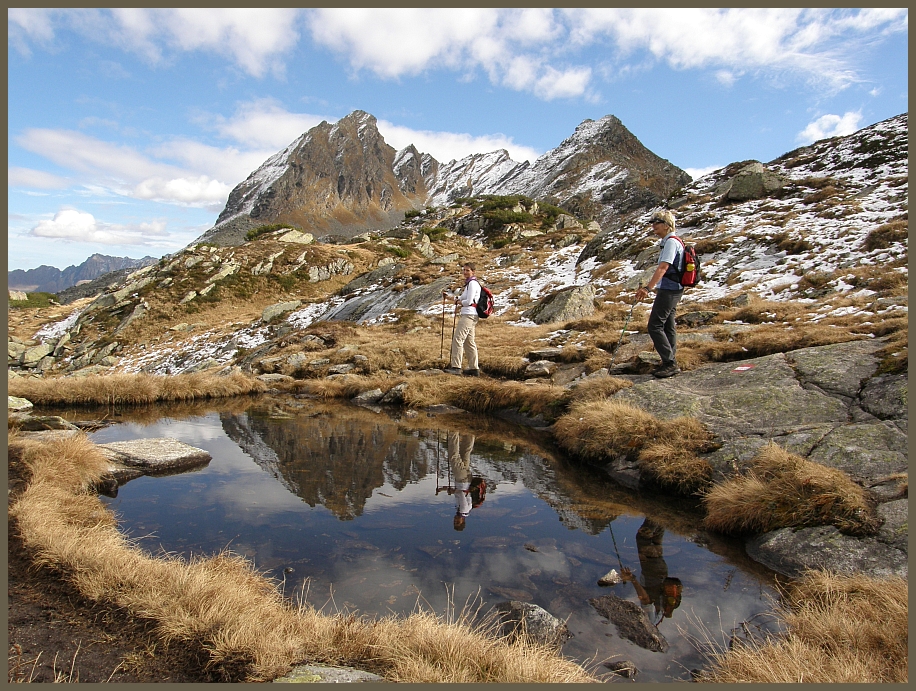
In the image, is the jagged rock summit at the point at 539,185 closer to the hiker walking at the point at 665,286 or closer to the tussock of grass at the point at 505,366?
the tussock of grass at the point at 505,366

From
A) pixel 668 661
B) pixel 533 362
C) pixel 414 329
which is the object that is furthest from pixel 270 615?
pixel 414 329

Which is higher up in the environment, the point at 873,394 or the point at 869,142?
the point at 869,142

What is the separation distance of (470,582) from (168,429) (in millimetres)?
10870

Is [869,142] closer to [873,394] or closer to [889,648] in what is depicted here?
[873,394]

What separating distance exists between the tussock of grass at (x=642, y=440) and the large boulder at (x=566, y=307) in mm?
14036

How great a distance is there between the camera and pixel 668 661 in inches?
171

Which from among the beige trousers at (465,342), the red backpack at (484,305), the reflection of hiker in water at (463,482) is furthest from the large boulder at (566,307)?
the reflection of hiker in water at (463,482)

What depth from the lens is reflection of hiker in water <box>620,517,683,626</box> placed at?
5164 millimetres

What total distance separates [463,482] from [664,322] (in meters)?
6.19

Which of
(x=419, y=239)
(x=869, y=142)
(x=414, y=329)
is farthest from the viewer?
(x=419, y=239)

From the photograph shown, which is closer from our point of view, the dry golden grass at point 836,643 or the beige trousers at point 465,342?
the dry golden grass at point 836,643

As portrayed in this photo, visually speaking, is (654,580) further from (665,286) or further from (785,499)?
(665,286)

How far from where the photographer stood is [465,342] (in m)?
17.2

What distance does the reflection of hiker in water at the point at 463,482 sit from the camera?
25.5ft
